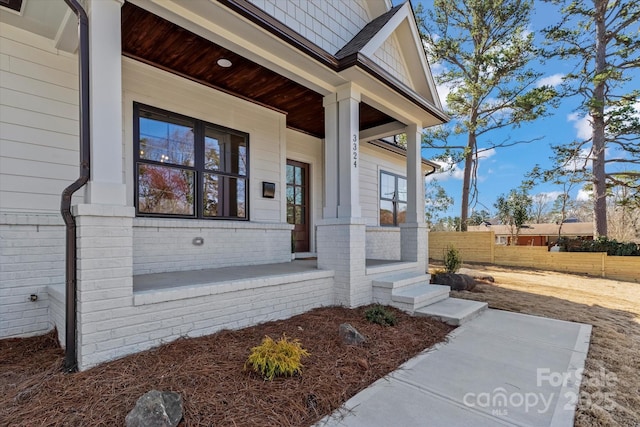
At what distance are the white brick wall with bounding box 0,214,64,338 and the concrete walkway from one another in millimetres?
3465

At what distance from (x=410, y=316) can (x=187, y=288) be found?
3005mm

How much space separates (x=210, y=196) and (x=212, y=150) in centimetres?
81

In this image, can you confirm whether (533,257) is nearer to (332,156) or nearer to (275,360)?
(332,156)

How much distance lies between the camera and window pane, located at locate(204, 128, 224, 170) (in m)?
5.32

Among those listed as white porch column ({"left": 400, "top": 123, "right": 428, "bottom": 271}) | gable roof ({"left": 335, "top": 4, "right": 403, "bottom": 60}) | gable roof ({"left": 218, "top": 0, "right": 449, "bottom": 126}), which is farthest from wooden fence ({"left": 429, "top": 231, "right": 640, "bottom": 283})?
gable roof ({"left": 335, "top": 4, "right": 403, "bottom": 60})

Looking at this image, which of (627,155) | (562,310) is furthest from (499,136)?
(562,310)

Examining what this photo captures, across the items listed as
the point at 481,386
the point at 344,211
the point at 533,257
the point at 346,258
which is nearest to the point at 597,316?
the point at 481,386

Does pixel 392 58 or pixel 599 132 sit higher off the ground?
pixel 599 132

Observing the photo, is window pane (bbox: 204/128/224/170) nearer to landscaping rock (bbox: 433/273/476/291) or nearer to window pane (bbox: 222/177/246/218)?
window pane (bbox: 222/177/246/218)

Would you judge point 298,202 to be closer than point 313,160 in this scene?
Yes

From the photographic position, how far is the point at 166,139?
4.86 m

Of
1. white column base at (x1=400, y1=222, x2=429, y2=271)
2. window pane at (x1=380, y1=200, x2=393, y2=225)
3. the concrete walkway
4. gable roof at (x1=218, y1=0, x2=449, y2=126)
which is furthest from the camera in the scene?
window pane at (x1=380, y1=200, x2=393, y2=225)

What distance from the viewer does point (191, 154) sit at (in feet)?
16.8

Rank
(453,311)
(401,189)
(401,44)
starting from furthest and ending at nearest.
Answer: (401,189)
(401,44)
(453,311)
